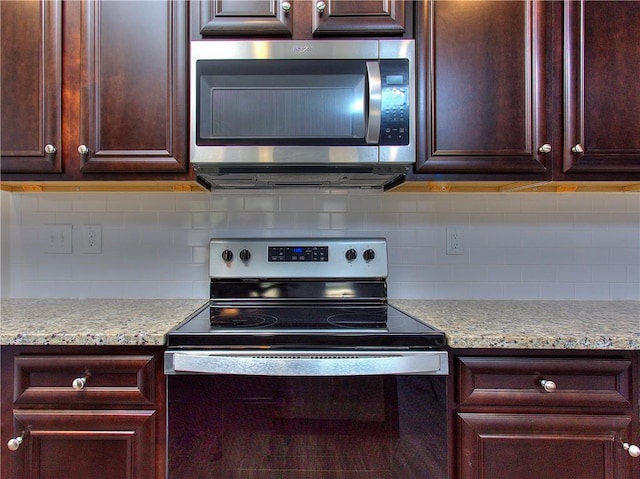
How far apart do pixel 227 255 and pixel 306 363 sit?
672 mm

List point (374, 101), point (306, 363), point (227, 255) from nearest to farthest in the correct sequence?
1. point (306, 363)
2. point (374, 101)
3. point (227, 255)

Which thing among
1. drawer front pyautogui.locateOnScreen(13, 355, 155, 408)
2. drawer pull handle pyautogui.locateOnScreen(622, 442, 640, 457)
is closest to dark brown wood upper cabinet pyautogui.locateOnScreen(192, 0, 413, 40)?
drawer front pyautogui.locateOnScreen(13, 355, 155, 408)

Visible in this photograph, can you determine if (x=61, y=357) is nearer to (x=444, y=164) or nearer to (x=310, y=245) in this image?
(x=310, y=245)

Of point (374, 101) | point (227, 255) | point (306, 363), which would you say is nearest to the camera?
point (306, 363)

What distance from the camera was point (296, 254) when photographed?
1475 mm

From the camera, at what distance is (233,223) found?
1549 mm

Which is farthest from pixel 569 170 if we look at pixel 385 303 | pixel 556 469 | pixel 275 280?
pixel 275 280

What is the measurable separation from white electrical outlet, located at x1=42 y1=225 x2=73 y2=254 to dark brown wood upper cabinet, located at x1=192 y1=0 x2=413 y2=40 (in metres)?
1.01

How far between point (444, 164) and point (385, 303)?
1.91 ft

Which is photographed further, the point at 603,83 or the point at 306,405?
the point at 603,83

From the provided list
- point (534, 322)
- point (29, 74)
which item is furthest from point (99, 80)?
point (534, 322)

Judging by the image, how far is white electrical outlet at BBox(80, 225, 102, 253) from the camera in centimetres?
156

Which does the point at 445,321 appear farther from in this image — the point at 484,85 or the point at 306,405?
the point at 484,85

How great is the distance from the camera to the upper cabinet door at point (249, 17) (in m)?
1.19
